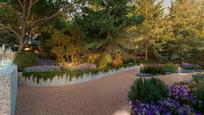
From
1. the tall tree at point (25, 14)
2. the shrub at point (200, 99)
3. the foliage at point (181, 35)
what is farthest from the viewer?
the foliage at point (181, 35)

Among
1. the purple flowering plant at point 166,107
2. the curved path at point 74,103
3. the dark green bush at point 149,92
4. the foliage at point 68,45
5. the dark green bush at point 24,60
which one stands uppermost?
the foliage at point 68,45

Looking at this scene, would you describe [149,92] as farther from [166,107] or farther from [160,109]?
[160,109]

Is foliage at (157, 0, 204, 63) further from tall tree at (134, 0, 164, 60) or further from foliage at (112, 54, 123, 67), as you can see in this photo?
foliage at (112, 54, 123, 67)

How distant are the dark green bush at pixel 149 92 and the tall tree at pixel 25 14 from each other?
34.6 ft

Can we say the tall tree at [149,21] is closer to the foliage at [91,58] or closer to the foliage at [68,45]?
the foliage at [91,58]

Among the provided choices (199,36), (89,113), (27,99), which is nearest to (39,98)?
(27,99)

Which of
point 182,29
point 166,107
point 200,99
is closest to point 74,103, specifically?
point 166,107

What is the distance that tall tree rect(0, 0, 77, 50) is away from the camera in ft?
51.6

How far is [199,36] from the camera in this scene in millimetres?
26750

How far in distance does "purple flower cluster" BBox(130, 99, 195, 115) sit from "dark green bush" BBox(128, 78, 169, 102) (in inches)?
11.2

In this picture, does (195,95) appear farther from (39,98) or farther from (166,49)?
(166,49)

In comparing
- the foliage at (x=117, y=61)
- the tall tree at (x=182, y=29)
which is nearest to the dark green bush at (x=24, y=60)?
the foliage at (x=117, y=61)

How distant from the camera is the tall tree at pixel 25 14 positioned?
15734 mm

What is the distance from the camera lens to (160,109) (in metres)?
5.07
